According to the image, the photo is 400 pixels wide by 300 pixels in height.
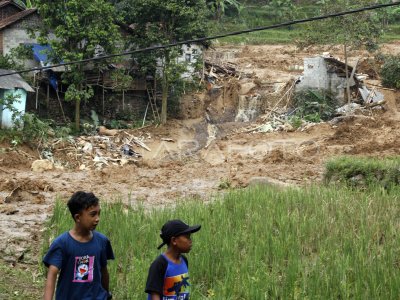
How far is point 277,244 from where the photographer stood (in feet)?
23.7

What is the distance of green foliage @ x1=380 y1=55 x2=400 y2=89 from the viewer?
989 inches

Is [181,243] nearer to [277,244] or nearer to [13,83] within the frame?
[277,244]

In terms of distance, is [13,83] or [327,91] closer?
[13,83]

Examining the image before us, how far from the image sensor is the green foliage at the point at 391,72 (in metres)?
25.1

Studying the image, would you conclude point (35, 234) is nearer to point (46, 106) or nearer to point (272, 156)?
point (272, 156)

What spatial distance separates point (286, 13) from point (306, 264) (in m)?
34.1

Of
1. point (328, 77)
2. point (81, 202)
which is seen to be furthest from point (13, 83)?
point (81, 202)

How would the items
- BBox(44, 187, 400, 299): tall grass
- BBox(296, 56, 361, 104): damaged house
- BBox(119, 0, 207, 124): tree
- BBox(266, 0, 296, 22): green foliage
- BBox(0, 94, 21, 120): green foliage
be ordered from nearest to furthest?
BBox(44, 187, 400, 299): tall grass → BBox(0, 94, 21, 120): green foliage → BBox(119, 0, 207, 124): tree → BBox(296, 56, 361, 104): damaged house → BBox(266, 0, 296, 22): green foliage

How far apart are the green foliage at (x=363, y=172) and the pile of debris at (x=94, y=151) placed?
7.97 m

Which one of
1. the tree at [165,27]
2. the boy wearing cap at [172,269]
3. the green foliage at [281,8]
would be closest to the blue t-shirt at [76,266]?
the boy wearing cap at [172,269]

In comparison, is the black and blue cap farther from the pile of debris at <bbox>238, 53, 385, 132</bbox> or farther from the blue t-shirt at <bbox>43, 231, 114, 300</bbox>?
the pile of debris at <bbox>238, 53, 385, 132</bbox>

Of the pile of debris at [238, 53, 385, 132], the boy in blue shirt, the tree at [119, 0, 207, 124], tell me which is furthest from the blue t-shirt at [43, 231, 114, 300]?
the pile of debris at [238, 53, 385, 132]

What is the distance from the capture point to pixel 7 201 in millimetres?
12422

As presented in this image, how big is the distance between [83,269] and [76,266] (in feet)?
0.17
